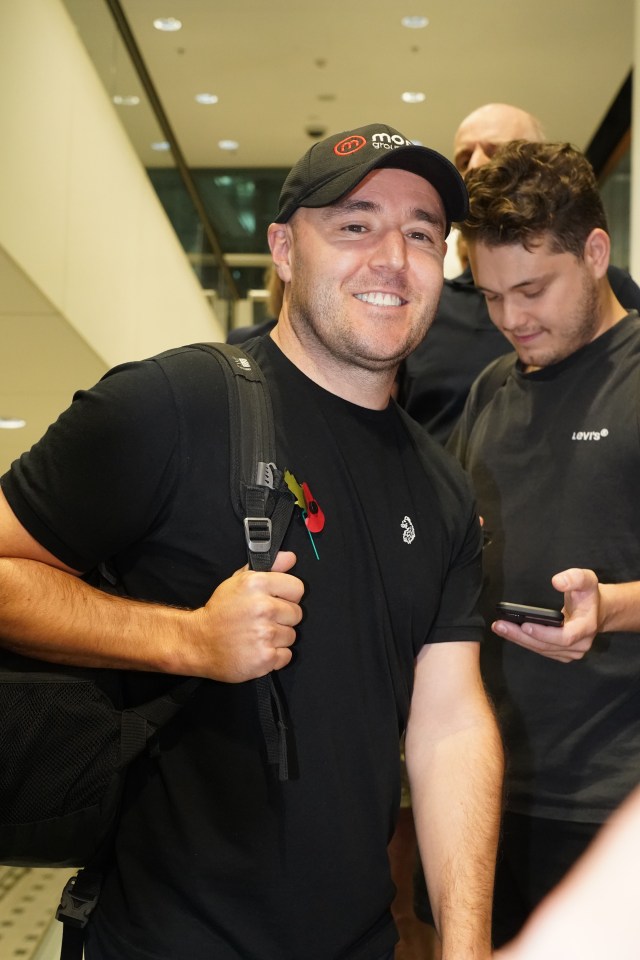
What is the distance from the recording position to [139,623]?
5.15 feet

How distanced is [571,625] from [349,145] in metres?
0.97

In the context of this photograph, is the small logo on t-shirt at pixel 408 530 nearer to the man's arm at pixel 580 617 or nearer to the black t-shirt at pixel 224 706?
the black t-shirt at pixel 224 706

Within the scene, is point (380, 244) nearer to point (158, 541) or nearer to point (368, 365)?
point (368, 365)

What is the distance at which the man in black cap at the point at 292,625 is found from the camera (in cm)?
153

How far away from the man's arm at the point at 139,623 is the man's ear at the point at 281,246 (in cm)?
71

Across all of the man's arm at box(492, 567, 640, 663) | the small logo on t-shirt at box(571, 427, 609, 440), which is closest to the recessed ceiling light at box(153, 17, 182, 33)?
the small logo on t-shirt at box(571, 427, 609, 440)

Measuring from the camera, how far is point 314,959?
5.20ft

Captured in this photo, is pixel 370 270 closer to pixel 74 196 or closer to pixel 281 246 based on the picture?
pixel 281 246

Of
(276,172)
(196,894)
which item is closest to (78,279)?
(196,894)

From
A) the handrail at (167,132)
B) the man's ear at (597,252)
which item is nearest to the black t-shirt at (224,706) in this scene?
the man's ear at (597,252)

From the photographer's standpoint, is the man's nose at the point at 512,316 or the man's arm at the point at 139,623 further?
the man's nose at the point at 512,316

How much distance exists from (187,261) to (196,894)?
826cm

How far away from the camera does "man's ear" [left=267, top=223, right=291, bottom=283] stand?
2.07m

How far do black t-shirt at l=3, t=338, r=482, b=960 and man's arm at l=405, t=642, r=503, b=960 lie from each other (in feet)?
0.38
